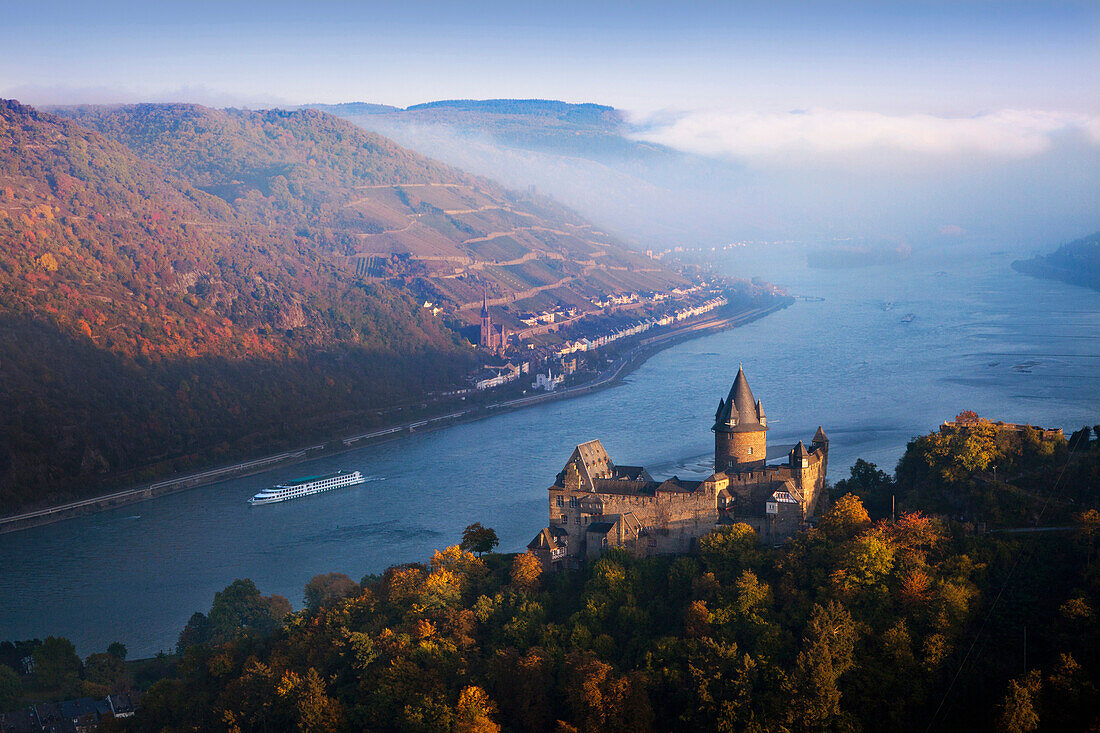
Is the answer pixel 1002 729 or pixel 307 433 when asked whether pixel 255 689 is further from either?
pixel 307 433

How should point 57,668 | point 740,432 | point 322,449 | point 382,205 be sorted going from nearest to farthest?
point 740,432 < point 57,668 < point 322,449 < point 382,205

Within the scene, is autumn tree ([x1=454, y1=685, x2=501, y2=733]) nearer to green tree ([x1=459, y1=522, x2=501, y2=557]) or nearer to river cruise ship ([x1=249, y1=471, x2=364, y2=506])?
green tree ([x1=459, y1=522, x2=501, y2=557])

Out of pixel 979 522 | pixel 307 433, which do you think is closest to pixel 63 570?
pixel 307 433

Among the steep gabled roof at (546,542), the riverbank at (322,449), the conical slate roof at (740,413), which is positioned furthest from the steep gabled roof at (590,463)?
the riverbank at (322,449)

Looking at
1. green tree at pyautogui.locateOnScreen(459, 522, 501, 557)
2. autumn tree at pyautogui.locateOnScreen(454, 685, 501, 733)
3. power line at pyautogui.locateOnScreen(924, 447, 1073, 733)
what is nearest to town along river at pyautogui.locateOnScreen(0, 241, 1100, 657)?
green tree at pyautogui.locateOnScreen(459, 522, 501, 557)

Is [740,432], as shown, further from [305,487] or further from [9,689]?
[305,487]

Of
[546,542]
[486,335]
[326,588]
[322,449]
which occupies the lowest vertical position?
[326,588]

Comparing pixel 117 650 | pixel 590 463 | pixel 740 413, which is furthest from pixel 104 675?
pixel 740 413
